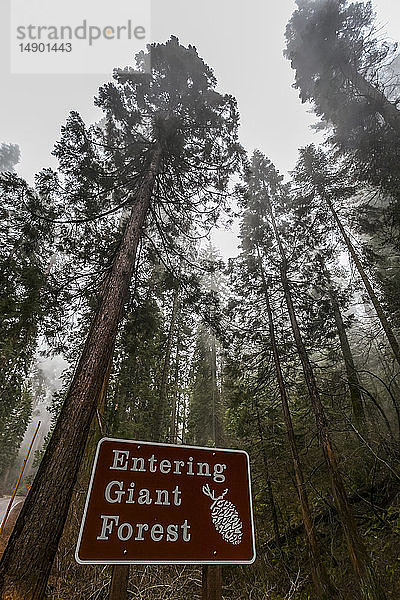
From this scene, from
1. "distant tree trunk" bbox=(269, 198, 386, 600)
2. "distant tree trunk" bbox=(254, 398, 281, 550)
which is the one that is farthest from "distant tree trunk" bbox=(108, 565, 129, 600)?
"distant tree trunk" bbox=(254, 398, 281, 550)

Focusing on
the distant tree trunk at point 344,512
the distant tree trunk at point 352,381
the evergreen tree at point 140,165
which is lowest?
the distant tree trunk at point 344,512

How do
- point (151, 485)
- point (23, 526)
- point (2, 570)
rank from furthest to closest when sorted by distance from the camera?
point (23, 526)
point (2, 570)
point (151, 485)

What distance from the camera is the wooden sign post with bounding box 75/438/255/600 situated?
66.9 inches

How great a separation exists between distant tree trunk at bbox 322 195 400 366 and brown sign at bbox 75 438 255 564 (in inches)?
271

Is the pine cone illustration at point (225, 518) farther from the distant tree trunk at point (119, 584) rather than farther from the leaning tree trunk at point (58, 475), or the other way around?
the leaning tree trunk at point (58, 475)

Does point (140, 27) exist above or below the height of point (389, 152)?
above

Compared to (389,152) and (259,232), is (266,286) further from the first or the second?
(389,152)

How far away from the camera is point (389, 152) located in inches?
338

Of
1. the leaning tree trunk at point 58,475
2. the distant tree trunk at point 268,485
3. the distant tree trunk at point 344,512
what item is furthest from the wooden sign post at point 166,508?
the distant tree trunk at point 268,485

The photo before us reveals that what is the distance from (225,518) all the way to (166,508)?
0.39m

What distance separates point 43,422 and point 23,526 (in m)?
52.7

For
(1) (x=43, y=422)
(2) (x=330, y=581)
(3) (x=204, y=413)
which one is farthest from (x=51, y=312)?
(1) (x=43, y=422)

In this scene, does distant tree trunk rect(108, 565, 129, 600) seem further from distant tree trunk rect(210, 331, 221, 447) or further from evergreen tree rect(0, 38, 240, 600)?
distant tree trunk rect(210, 331, 221, 447)

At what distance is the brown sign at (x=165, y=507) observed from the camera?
5.58 ft
